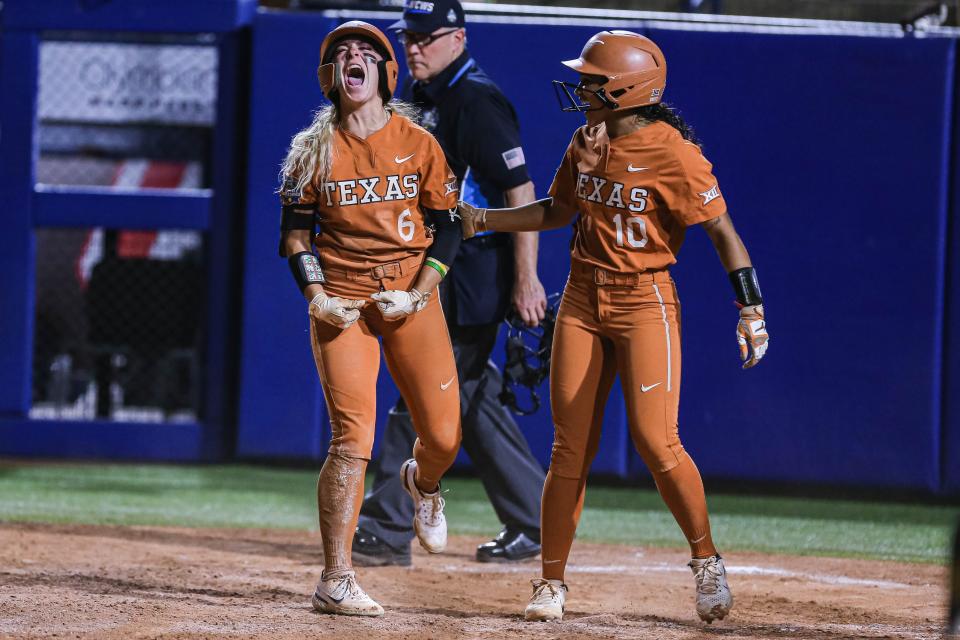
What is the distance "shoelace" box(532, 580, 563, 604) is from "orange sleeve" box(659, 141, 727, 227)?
1279mm

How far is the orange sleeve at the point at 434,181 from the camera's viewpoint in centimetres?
422

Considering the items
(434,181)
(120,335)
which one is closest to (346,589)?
(434,181)

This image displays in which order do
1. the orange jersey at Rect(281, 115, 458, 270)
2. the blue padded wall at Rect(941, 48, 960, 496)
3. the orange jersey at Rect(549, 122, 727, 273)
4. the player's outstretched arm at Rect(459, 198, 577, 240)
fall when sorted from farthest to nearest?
the blue padded wall at Rect(941, 48, 960, 496), the player's outstretched arm at Rect(459, 198, 577, 240), the orange jersey at Rect(281, 115, 458, 270), the orange jersey at Rect(549, 122, 727, 273)

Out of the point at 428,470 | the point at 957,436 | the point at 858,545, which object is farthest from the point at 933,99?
the point at 428,470

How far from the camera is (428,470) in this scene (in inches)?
175

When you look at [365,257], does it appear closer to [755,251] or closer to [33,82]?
[755,251]

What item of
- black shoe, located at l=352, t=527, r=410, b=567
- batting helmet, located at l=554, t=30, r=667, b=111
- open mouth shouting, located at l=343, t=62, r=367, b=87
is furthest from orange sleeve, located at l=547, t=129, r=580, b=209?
black shoe, located at l=352, t=527, r=410, b=567

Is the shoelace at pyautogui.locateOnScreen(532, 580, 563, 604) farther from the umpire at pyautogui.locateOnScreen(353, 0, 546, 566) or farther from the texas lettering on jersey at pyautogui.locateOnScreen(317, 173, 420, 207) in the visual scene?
the texas lettering on jersey at pyautogui.locateOnScreen(317, 173, 420, 207)

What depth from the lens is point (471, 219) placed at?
4438 millimetres

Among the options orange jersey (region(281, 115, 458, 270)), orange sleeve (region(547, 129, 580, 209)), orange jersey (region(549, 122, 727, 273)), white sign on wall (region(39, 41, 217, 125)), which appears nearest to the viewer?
orange jersey (region(549, 122, 727, 273))

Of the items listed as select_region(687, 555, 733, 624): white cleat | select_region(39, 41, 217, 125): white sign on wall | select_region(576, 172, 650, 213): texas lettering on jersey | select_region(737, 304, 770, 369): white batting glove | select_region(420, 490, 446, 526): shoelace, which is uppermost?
select_region(39, 41, 217, 125): white sign on wall

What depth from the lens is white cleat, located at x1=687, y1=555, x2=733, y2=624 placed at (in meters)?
3.99

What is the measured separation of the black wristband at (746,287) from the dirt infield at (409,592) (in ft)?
3.46

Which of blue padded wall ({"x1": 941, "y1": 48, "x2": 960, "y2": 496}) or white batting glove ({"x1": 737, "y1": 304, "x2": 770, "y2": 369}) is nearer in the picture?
white batting glove ({"x1": 737, "y1": 304, "x2": 770, "y2": 369})
